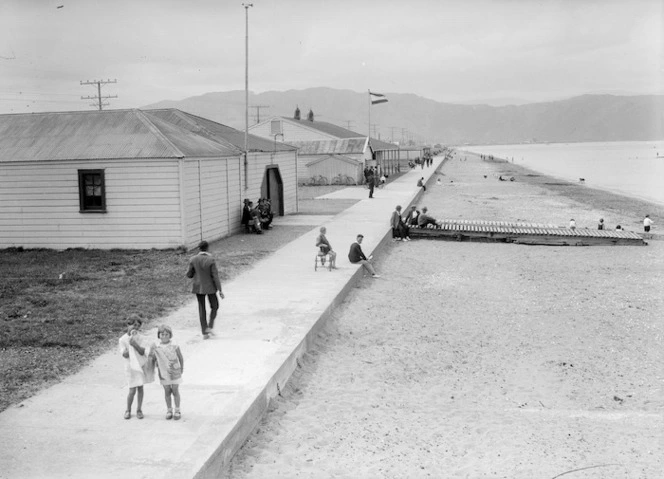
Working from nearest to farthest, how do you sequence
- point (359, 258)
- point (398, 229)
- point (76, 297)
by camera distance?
point (76, 297), point (359, 258), point (398, 229)

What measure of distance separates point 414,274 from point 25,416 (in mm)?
11945

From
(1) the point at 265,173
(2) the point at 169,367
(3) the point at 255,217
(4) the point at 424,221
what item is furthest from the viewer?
(1) the point at 265,173

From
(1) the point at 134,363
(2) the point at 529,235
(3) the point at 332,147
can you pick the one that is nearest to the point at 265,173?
(2) the point at 529,235

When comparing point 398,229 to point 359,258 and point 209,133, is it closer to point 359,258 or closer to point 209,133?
point 359,258

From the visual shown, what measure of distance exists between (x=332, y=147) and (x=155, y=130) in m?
34.4

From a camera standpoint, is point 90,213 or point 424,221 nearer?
point 90,213

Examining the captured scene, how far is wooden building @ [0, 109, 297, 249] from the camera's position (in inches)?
807

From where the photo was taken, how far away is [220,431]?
24.2 feet

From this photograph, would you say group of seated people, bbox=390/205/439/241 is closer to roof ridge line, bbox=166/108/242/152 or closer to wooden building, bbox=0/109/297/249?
wooden building, bbox=0/109/297/249

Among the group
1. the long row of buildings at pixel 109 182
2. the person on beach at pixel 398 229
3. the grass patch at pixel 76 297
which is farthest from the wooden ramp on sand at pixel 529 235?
the long row of buildings at pixel 109 182

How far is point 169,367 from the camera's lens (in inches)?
304

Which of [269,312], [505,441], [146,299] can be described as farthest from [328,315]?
[505,441]

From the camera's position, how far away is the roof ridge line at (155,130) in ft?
67.1

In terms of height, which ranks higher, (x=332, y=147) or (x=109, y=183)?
(x=332, y=147)
